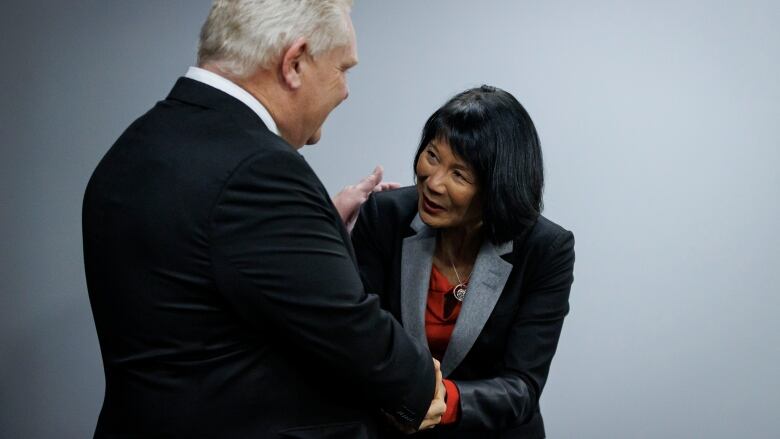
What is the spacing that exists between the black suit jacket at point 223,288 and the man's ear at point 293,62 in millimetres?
80

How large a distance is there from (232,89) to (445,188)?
2.01ft

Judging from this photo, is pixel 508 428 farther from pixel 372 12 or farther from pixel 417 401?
pixel 372 12

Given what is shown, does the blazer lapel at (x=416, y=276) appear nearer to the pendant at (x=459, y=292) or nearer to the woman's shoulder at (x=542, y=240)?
the pendant at (x=459, y=292)

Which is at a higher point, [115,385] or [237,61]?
[237,61]

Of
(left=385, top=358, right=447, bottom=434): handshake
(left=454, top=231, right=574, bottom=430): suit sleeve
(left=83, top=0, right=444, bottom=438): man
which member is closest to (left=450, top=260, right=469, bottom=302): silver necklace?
(left=454, top=231, right=574, bottom=430): suit sleeve

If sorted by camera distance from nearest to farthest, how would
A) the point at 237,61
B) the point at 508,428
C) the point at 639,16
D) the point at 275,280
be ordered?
the point at 275,280
the point at 237,61
the point at 508,428
the point at 639,16

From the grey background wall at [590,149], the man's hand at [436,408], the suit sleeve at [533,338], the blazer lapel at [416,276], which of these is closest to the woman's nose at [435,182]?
the blazer lapel at [416,276]

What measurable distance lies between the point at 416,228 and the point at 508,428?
0.45m

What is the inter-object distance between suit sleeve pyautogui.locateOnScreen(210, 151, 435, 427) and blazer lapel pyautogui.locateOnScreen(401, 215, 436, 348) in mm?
605

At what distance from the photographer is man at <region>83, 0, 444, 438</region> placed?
0.99 metres

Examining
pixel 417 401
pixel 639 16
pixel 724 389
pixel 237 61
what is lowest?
pixel 724 389

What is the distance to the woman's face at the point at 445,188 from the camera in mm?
1608

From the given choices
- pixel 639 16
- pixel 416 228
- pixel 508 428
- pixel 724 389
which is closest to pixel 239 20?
pixel 416 228

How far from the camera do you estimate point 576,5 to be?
96.2 inches
